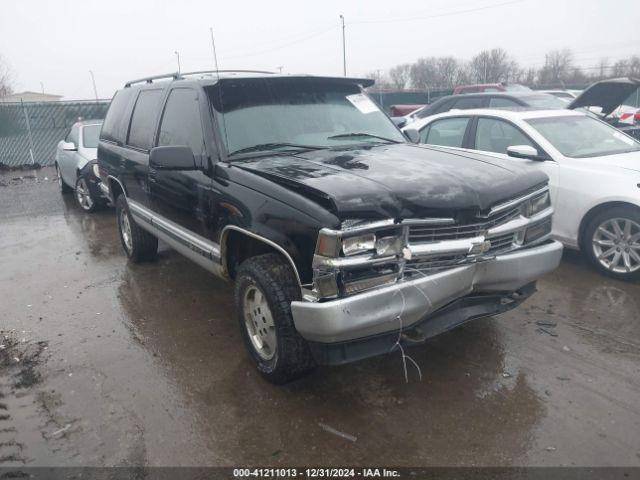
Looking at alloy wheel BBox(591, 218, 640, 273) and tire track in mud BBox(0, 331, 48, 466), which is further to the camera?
alloy wheel BBox(591, 218, 640, 273)

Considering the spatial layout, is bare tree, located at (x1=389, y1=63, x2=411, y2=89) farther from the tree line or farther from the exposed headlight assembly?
the exposed headlight assembly

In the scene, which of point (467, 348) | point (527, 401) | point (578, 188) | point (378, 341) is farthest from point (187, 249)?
point (578, 188)

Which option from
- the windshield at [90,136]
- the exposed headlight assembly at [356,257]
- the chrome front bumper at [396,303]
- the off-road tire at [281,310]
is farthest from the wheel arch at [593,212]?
the windshield at [90,136]

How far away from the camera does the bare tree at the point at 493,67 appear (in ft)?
179

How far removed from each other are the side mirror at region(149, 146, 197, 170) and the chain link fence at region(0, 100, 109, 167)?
50.2 feet

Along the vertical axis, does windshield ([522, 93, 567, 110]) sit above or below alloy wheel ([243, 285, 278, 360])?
above

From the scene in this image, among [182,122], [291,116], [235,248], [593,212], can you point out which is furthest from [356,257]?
[593,212]

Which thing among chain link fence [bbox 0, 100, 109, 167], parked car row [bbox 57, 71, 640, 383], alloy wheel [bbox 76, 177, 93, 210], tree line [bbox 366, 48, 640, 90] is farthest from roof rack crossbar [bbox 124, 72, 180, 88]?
tree line [bbox 366, 48, 640, 90]

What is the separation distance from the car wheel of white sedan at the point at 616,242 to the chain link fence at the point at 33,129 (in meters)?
16.5

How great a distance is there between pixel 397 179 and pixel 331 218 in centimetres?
60

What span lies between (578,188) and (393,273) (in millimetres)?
3259

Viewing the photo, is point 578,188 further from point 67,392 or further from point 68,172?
point 68,172

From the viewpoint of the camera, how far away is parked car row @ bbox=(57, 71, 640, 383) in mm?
2658

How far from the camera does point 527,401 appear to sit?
3.04 metres
